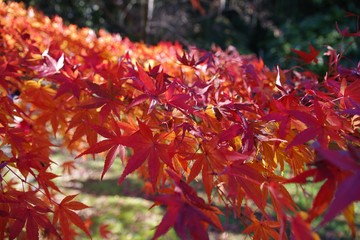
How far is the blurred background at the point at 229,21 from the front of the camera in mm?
6793

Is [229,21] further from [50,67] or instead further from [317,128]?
[317,128]

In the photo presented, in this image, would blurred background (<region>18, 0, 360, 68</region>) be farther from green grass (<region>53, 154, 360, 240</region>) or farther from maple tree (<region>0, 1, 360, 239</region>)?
maple tree (<region>0, 1, 360, 239</region>)

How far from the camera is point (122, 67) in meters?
1.20

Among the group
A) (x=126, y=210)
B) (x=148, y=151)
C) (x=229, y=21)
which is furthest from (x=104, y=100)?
(x=229, y=21)

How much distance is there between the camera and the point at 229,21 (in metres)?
9.98

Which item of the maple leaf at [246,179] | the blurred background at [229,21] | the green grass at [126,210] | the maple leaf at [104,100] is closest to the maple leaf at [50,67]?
the maple leaf at [104,100]

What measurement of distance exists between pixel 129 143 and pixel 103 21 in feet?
25.7

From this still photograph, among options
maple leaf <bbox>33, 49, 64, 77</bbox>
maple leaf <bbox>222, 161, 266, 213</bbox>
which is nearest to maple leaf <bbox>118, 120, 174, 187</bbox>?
maple leaf <bbox>222, 161, 266, 213</bbox>

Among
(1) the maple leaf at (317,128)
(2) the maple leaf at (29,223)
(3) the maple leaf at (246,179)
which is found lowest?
Result: (2) the maple leaf at (29,223)

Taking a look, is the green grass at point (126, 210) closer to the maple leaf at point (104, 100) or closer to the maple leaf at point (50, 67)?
the maple leaf at point (50, 67)

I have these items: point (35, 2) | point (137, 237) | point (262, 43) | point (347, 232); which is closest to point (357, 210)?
point (347, 232)

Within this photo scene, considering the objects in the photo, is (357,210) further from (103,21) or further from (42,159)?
(103,21)

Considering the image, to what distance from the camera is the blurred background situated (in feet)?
22.3

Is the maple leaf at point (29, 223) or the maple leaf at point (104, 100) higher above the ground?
the maple leaf at point (104, 100)
